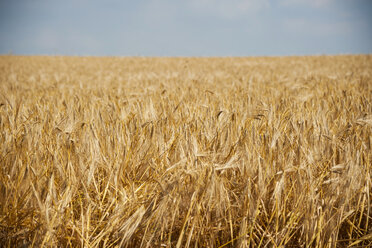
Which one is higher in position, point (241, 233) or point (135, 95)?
point (135, 95)

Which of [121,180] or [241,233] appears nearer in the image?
[241,233]

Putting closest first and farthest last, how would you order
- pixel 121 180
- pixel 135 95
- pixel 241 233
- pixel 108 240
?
pixel 241 233 < pixel 108 240 < pixel 121 180 < pixel 135 95

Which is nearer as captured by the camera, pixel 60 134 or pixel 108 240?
pixel 108 240

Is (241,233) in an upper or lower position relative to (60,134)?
lower

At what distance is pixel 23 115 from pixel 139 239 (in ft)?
4.66

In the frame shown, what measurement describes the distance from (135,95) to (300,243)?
97.0 inches

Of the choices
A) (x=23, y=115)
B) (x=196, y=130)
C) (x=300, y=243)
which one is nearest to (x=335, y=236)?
(x=300, y=243)

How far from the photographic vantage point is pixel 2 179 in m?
0.90

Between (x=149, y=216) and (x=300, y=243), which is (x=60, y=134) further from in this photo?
(x=300, y=243)

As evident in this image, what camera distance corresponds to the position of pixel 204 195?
31.7 inches

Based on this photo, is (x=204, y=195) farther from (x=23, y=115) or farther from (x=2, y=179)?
(x=23, y=115)

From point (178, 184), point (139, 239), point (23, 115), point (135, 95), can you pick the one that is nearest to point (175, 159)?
point (178, 184)

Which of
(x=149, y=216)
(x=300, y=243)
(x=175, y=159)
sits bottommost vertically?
(x=300, y=243)

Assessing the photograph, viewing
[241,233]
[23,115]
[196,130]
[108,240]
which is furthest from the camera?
[23,115]
